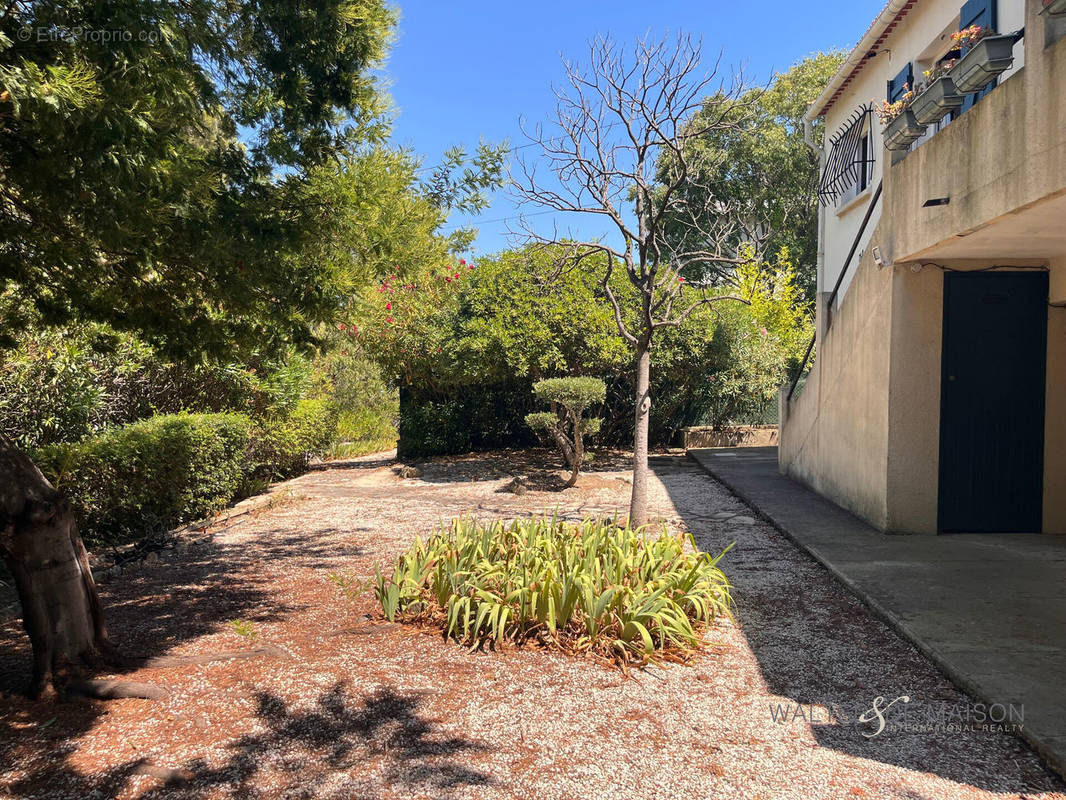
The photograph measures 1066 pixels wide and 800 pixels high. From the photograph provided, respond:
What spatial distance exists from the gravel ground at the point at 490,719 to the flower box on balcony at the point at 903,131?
12.3 feet

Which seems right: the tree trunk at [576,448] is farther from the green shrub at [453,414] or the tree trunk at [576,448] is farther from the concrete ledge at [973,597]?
the green shrub at [453,414]

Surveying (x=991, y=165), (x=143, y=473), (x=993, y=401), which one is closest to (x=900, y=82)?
(x=993, y=401)

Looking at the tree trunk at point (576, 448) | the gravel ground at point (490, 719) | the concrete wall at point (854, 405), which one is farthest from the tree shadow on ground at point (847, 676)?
the tree trunk at point (576, 448)

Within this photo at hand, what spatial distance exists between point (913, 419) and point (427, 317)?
859 cm

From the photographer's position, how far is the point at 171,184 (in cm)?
314

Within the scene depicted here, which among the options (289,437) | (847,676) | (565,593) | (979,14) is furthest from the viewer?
(289,437)

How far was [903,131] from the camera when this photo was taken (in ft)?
19.9

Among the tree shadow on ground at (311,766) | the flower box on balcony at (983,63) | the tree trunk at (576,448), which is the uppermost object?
the flower box on balcony at (983,63)

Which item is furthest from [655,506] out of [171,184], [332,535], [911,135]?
[171,184]

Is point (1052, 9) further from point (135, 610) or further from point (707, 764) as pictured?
point (135, 610)

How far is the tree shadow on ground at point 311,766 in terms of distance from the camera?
2756mm

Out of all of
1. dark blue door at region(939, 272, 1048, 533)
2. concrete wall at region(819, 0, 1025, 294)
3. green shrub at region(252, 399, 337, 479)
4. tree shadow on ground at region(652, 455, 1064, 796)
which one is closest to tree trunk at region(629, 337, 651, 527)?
tree shadow on ground at region(652, 455, 1064, 796)

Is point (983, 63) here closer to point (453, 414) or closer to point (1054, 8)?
point (1054, 8)

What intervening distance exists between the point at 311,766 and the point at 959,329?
242 inches
